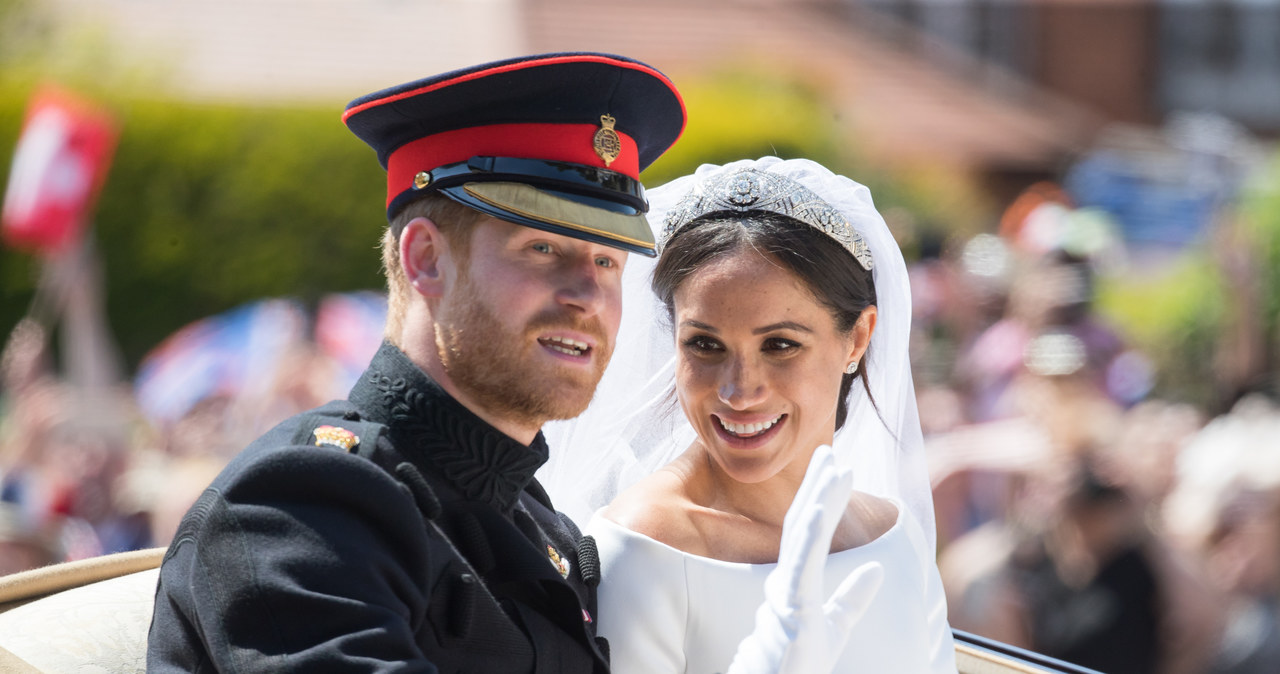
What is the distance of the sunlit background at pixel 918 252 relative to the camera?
4086mm

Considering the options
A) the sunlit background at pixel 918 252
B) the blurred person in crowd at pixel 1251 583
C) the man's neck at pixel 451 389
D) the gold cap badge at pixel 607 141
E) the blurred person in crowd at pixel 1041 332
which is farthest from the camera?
the blurred person in crowd at pixel 1041 332

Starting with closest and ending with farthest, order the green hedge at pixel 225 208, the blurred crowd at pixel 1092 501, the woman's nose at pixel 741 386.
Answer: the woman's nose at pixel 741 386 < the blurred crowd at pixel 1092 501 < the green hedge at pixel 225 208

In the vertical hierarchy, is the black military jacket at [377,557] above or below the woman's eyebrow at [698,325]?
below

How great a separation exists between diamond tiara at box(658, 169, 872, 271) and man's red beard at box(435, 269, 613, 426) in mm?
509

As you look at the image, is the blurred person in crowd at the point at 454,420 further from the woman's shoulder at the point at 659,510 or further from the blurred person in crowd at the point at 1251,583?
the blurred person in crowd at the point at 1251,583

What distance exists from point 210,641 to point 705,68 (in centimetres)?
1457

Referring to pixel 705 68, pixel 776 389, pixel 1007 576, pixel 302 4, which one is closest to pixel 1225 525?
pixel 1007 576

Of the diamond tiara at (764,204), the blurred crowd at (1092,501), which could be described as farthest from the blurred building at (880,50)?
the diamond tiara at (764,204)

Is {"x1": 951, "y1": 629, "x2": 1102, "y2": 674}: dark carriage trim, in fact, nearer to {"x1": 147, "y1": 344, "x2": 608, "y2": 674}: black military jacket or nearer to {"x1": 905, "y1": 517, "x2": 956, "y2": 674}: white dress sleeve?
{"x1": 905, "y1": 517, "x2": 956, "y2": 674}: white dress sleeve

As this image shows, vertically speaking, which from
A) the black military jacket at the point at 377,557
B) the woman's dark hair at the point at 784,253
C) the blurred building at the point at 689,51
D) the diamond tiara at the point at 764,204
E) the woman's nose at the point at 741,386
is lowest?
the black military jacket at the point at 377,557

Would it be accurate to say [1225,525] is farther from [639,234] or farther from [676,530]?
[639,234]

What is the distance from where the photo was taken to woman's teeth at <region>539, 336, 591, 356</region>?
1.88 metres

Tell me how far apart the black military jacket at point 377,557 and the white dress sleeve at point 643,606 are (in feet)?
0.23

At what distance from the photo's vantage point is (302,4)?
19.1 meters
